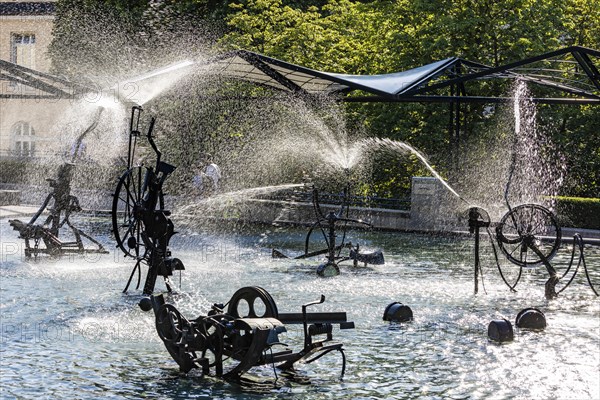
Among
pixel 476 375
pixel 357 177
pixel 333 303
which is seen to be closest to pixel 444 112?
pixel 357 177

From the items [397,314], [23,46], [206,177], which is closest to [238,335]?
[397,314]

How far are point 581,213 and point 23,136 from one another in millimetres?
49704

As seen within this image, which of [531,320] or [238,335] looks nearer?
[238,335]

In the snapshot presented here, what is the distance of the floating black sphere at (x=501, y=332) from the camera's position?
12.2 metres

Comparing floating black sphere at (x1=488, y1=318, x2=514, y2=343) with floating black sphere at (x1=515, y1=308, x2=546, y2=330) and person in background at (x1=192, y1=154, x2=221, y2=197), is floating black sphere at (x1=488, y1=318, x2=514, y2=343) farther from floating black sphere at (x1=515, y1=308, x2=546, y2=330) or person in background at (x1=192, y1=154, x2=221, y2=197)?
person in background at (x1=192, y1=154, x2=221, y2=197)

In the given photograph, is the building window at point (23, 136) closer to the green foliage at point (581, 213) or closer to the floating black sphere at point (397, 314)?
the green foliage at point (581, 213)

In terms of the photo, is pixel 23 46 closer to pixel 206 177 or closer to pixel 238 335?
pixel 206 177

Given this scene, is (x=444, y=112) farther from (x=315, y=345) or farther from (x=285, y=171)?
(x=315, y=345)

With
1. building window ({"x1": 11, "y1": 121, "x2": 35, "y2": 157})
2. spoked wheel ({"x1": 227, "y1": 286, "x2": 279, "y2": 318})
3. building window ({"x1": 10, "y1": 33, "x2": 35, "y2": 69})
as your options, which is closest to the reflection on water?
spoked wheel ({"x1": 227, "y1": 286, "x2": 279, "y2": 318})

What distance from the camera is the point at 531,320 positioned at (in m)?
13.0

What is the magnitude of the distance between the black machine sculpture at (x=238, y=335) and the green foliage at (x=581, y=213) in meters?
19.3

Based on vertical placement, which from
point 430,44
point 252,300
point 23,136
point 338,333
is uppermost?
point 430,44

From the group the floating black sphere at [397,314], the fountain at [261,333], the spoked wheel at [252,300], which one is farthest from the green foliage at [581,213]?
the spoked wheel at [252,300]

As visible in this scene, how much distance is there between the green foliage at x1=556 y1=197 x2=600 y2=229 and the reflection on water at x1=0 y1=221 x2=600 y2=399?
29.8 ft
